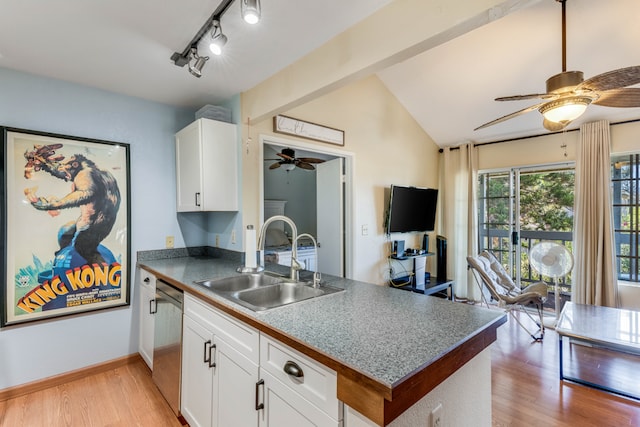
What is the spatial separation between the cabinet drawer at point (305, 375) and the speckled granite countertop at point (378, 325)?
0.24ft

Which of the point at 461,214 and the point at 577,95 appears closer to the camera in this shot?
the point at 577,95

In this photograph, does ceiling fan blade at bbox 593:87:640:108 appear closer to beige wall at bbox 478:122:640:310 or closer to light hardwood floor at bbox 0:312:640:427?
beige wall at bbox 478:122:640:310

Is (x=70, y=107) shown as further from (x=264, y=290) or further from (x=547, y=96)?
(x=547, y=96)

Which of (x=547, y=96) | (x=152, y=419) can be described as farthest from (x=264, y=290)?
(x=547, y=96)

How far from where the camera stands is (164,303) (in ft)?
7.01

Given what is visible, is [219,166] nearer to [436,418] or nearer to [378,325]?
[378,325]

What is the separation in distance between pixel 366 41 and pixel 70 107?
237 cm

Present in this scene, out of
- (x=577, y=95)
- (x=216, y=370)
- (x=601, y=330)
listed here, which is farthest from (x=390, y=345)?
(x=601, y=330)

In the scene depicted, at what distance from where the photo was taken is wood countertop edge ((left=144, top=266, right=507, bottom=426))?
808mm

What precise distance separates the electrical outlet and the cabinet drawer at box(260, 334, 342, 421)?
0.33 metres

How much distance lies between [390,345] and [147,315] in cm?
227

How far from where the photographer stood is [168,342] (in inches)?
79.9

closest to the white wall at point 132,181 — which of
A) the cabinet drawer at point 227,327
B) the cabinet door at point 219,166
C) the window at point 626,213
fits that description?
the cabinet door at point 219,166

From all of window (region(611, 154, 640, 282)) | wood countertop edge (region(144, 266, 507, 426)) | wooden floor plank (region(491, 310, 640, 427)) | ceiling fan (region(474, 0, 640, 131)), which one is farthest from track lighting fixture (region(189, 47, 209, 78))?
window (region(611, 154, 640, 282))
